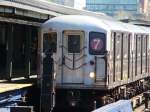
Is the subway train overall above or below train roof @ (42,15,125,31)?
below

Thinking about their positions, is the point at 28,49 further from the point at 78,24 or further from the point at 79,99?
the point at 79,99

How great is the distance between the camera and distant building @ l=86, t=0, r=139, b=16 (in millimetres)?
151500

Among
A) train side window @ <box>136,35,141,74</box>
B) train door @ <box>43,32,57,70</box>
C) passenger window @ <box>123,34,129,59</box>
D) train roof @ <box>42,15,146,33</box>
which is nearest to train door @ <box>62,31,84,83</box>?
train roof @ <box>42,15,146,33</box>

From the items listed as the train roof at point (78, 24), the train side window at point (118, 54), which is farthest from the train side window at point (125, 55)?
the train roof at point (78, 24)

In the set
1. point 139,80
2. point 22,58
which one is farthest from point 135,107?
point 22,58

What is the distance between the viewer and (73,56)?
16625 millimetres

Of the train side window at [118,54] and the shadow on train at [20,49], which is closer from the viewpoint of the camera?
the train side window at [118,54]

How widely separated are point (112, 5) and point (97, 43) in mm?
141853

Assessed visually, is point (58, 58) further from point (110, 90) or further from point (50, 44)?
point (110, 90)

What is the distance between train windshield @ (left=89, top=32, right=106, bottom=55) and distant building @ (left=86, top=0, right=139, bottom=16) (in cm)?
13301

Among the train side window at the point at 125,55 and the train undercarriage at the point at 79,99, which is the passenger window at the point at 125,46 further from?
the train undercarriage at the point at 79,99

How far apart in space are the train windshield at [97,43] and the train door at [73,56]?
264 mm

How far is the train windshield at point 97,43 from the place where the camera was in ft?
53.9

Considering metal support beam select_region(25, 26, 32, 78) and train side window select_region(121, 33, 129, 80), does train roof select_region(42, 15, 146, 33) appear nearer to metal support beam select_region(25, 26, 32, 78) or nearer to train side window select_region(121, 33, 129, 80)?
train side window select_region(121, 33, 129, 80)
